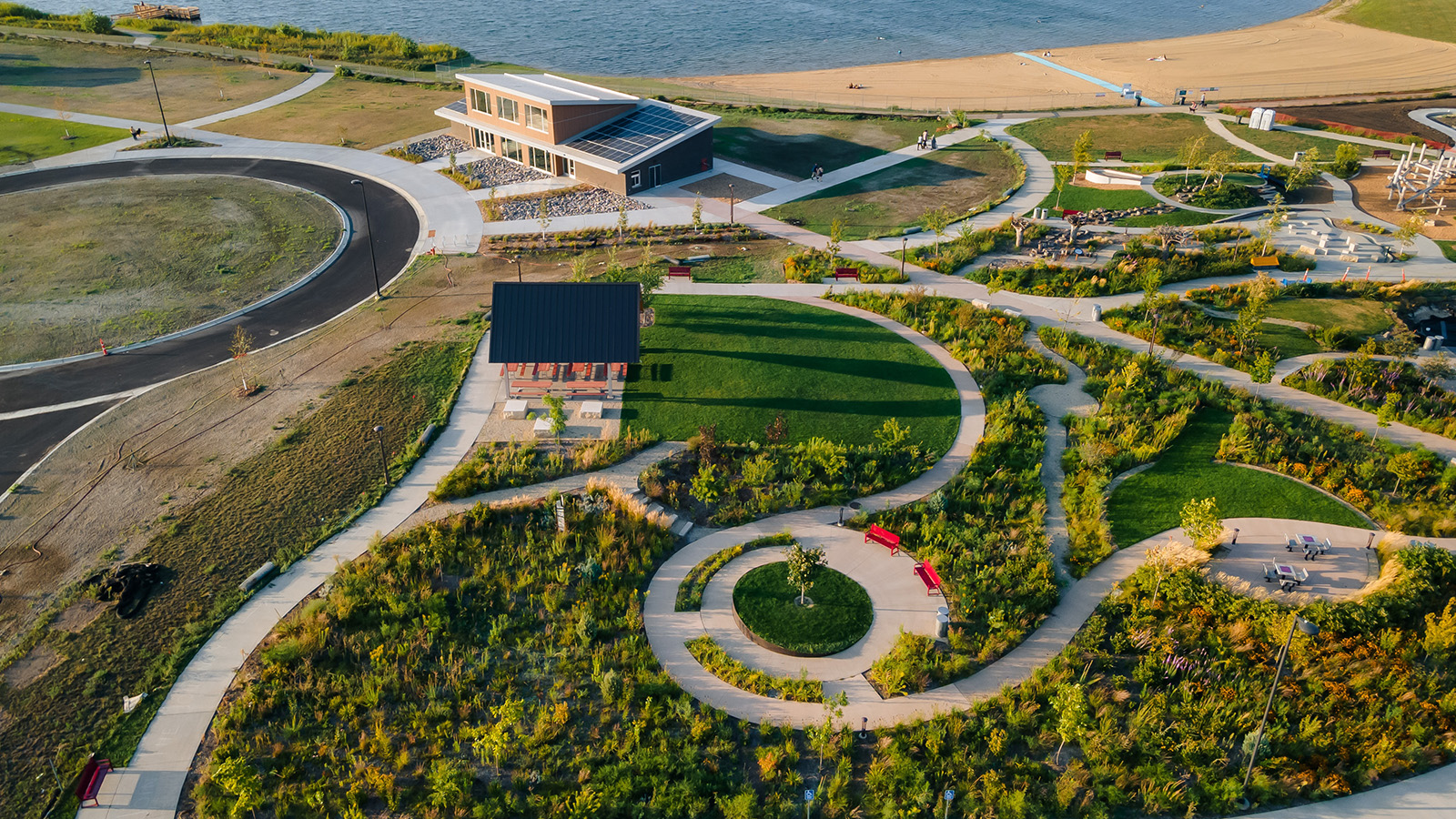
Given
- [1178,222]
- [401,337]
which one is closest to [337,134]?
[401,337]

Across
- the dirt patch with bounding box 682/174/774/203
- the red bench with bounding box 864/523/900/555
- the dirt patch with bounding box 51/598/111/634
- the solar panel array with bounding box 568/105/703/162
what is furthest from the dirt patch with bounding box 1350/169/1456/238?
the dirt patch with bounding box 51/598/111/634

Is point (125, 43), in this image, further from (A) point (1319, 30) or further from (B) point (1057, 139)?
(A) point (1319, 30)

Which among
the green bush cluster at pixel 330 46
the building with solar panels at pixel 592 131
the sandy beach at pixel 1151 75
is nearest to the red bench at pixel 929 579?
the building with solar panels at pixel 592 131

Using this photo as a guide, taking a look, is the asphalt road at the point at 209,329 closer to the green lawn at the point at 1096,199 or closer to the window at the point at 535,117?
the window at the point at 535,117

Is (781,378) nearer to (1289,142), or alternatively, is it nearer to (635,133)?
(635,133)

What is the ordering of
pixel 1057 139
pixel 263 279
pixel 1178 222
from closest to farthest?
pixel 263 279 → pixel 1178 222 → pixel 1057 139

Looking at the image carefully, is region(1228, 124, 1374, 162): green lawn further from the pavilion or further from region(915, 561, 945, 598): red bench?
region(915, 561, 945, 598): red bench
